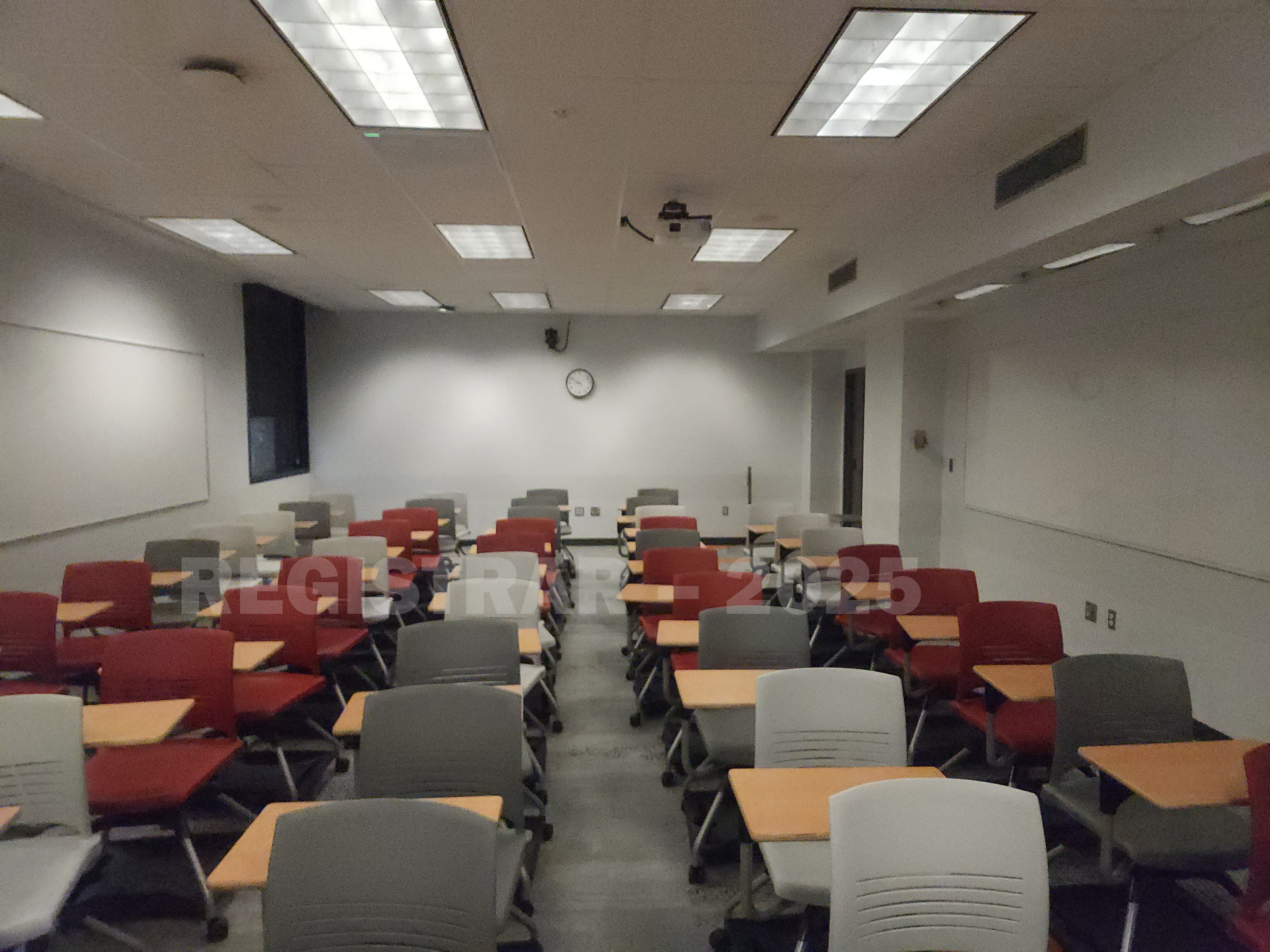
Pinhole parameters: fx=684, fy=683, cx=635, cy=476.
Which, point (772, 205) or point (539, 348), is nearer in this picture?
point (772, 205)

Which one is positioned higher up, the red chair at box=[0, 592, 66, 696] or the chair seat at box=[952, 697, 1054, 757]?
the red chair at box=[0, 592, 66, 696]

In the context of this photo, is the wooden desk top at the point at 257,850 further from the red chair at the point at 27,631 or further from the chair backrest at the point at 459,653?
the red chair at the point at 27,631

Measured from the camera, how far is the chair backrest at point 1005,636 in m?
3.22

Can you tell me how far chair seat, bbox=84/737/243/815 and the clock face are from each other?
6.96 meters

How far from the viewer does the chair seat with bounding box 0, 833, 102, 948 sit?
1.83 meters

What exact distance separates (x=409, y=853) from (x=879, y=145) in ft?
11.9

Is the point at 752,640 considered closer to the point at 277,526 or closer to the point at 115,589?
the point at 115,589

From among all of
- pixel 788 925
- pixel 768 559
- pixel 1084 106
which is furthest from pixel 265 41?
pixel 768 559

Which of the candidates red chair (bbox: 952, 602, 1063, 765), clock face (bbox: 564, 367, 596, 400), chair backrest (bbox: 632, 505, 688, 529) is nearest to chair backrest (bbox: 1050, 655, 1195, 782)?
red chair (bbox: 952, 602, 1063, 765)

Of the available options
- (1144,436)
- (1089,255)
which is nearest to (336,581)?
(1089,255)

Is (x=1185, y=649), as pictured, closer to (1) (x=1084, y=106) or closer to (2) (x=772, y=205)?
(1) (x=1084, y=106)

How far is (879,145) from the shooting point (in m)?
3.46

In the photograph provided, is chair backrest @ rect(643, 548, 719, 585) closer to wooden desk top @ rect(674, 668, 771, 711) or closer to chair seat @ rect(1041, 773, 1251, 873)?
wooden desk top @ rect(674, 668, 771, 711)

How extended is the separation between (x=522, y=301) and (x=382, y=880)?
730 centimetres
